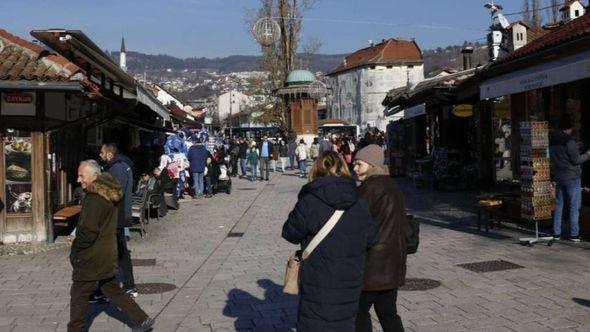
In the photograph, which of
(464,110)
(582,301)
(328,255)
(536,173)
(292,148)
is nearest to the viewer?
(328,255)

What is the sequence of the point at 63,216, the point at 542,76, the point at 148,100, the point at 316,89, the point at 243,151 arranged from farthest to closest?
1. the point at 316,89
2. the point at 243,151
3. the point at 148,100
4. the point at 63,216
5. the point at 542,76

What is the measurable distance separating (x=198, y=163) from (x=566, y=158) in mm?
12088

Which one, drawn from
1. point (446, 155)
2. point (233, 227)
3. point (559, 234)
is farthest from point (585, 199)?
point (446, 155)

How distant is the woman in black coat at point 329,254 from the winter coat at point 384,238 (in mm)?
376

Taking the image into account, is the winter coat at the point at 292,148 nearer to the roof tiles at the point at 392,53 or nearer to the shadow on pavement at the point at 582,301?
the shadow on pavement at the point at 582,301

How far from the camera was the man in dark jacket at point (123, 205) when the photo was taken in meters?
8.12

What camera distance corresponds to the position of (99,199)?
6.18 m


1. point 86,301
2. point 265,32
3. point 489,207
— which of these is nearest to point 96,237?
point 86,301

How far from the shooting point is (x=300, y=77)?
1720 inches

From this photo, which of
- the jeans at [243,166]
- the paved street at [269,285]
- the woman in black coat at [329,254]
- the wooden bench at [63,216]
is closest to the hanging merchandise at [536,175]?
the paved street at [269,285]

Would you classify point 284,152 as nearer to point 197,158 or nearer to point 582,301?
point 197,158

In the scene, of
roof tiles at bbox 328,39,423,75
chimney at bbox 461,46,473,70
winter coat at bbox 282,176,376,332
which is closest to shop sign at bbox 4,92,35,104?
winter coat at bbox 282,176,376,332

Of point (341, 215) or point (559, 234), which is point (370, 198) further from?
point (559, 234)

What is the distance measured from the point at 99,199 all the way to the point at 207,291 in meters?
2.77
